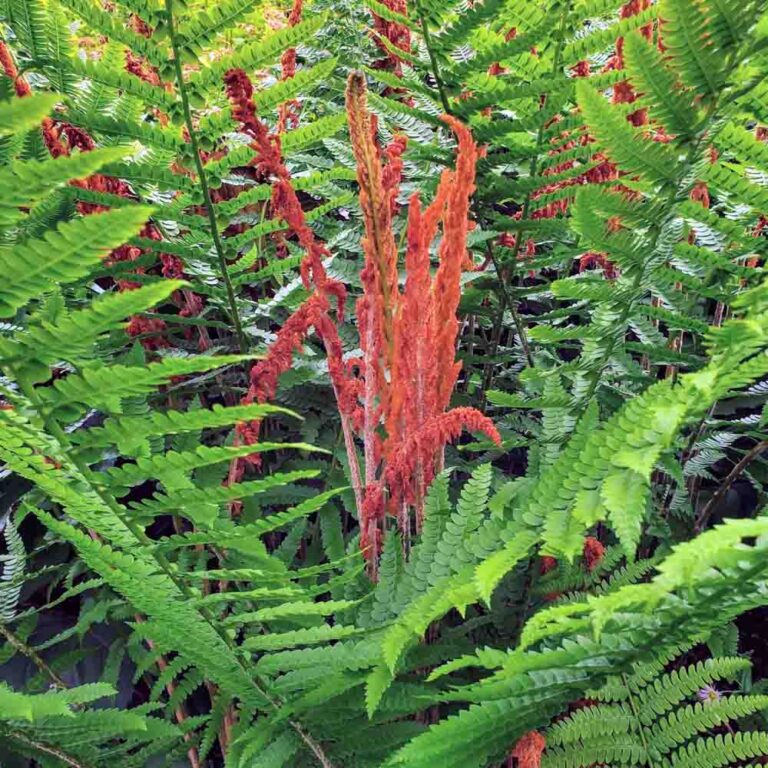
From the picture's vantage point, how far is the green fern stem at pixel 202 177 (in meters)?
0.73

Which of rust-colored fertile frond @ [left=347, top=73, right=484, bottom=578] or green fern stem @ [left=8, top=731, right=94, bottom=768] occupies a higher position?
rust-colored fertile frond @ [left=347, top=73, right=484, bottom=578]

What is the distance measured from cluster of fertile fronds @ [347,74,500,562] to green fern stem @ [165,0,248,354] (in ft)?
0.74

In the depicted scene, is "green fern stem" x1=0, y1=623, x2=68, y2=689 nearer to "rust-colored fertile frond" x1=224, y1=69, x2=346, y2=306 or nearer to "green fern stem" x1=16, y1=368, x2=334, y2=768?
"green fern stem" x1=16, y1=368, x2=334, y2=768

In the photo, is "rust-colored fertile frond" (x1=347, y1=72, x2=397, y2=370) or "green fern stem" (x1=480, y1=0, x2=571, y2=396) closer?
"rust-colored fertile frond" (x1=347, y1=72, x2=397, y2=370)

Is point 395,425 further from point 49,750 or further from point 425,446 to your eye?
point 49,750

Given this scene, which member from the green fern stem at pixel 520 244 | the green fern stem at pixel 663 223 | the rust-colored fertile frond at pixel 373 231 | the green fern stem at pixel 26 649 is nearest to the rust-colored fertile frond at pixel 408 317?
the rust-colored fertile frond at pixel 373 231

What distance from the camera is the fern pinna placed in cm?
48

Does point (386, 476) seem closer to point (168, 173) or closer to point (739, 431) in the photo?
point (168, 173)

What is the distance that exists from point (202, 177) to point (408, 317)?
1.05 feet

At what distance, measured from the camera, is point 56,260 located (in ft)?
1.30

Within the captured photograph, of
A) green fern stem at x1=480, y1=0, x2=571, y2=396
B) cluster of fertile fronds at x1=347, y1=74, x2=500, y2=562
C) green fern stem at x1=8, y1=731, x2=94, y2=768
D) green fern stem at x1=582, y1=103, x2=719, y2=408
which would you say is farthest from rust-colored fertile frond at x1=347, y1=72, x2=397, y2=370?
green fern stem at x1=8, y1=731, x2=94, y2=768

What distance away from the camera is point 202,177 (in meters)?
0.79

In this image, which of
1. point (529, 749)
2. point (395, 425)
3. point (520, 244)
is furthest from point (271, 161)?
point (529, 749)

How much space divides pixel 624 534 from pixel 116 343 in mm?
699
